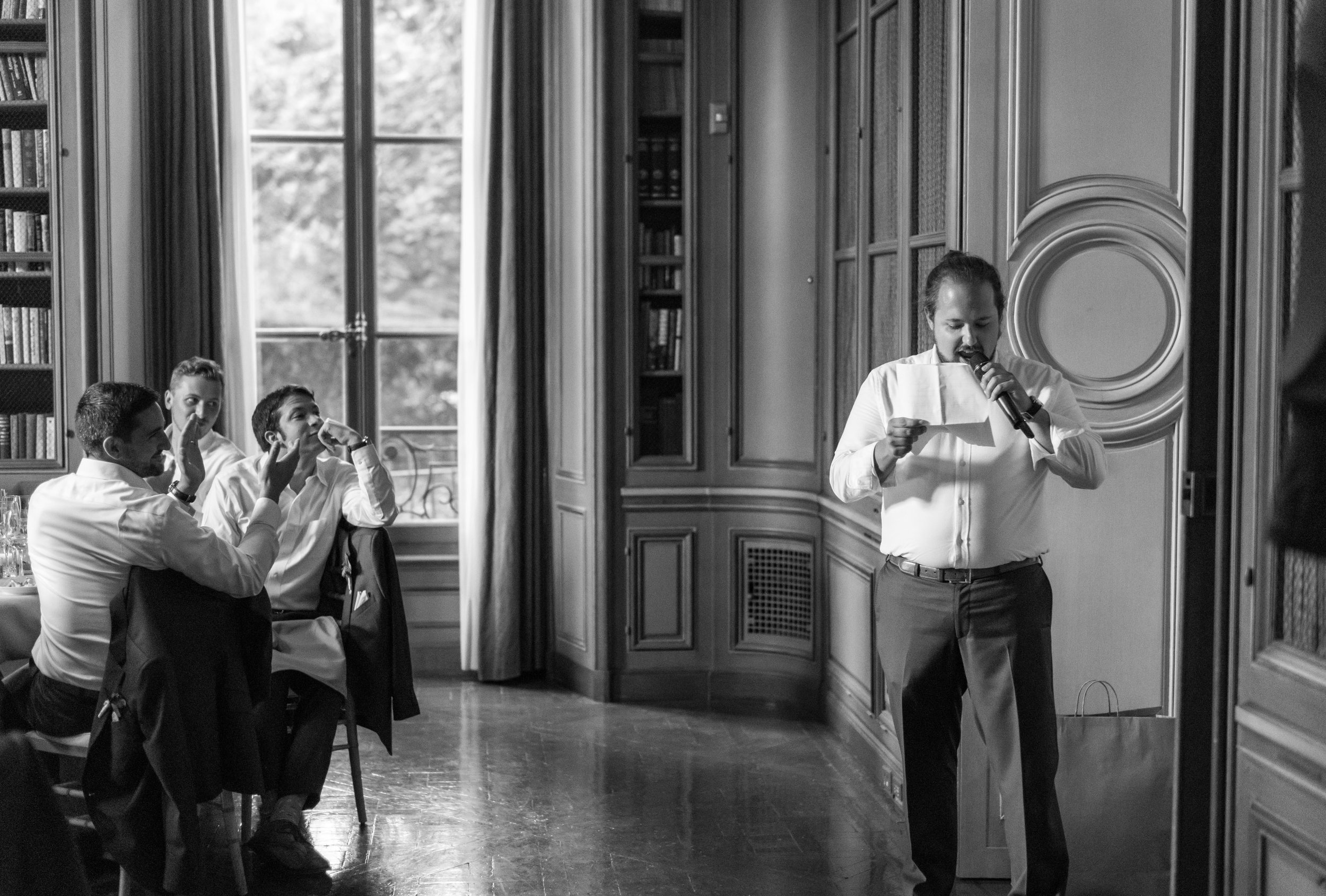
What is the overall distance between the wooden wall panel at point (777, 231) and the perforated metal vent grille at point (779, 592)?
13.9 inches

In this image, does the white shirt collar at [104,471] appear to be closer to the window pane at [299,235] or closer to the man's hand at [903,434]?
the man's hand at [903,434]

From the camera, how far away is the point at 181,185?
571 cm

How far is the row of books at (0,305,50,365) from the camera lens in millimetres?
5535

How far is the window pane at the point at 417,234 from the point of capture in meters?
6.18

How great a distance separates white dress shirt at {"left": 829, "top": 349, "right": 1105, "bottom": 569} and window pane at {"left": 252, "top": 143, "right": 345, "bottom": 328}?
368 centimetres

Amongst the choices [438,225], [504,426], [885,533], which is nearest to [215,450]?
[504,426]

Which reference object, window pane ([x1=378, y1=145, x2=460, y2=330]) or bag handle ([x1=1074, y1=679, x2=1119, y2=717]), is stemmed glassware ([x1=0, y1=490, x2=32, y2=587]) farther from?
bag handle ([x1=1074, y1=679, x2=1119, y2=717])

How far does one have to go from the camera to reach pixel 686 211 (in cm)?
553

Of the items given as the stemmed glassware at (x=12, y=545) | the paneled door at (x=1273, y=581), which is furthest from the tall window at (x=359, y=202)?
the paneled door at (x=1273, y=581)

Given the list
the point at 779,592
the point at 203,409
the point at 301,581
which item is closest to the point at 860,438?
the point at 301,581

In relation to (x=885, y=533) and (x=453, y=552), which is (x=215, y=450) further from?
(x=885, y=533)

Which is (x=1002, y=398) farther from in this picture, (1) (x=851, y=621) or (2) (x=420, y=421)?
(2) (x=420, y=421)

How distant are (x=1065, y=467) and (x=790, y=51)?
9.53ft

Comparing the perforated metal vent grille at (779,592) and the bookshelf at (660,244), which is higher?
the bookshelf at (660,244)
